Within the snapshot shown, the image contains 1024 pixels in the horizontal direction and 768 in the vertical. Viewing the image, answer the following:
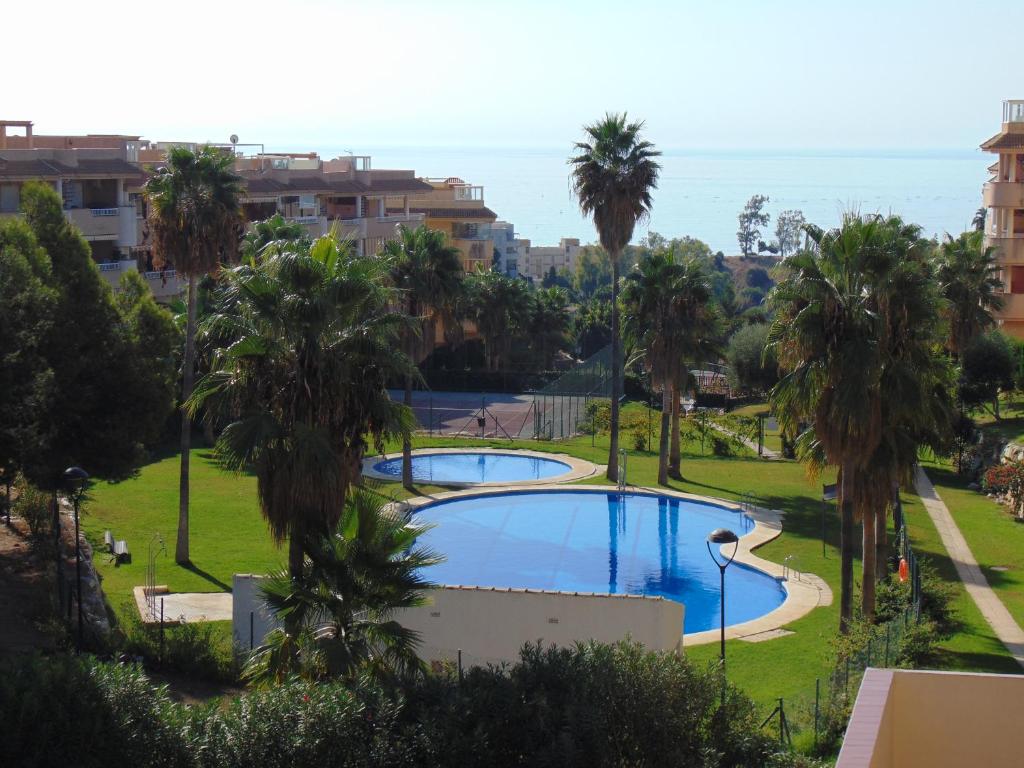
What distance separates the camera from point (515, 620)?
21.1 m

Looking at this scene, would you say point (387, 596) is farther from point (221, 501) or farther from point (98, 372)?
point (221, 501)

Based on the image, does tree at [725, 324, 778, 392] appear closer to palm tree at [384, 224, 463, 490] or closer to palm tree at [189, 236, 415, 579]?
palm tree at [384, 224, 463, 490]

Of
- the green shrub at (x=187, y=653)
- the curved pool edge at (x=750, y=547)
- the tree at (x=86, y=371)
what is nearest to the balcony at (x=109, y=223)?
the curved pool edge at (x=750, y=547)

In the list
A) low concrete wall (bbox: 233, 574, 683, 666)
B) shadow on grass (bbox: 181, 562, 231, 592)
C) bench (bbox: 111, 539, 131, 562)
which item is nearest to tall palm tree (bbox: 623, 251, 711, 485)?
shadow on grass (bbox: 181, 562, 231, 592)

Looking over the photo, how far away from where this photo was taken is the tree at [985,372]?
4666cm

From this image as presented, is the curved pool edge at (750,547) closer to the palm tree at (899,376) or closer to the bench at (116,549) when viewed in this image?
the palm tree at (899,376)

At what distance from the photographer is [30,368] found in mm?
22875

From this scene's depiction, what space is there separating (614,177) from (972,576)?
1701cm

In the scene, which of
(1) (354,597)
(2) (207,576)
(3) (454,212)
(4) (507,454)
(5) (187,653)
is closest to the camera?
(1) (354,597)

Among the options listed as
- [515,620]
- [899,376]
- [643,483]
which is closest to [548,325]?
[643,483]

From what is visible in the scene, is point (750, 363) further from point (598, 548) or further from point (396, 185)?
point (396, 185)

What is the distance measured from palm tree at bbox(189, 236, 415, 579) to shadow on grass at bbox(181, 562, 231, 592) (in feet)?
28.5

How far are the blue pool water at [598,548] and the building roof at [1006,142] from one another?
101ft

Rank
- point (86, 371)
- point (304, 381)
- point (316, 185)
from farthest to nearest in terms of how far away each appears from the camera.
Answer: point (316, 185) < point (86, 371) < point (304, 381)
